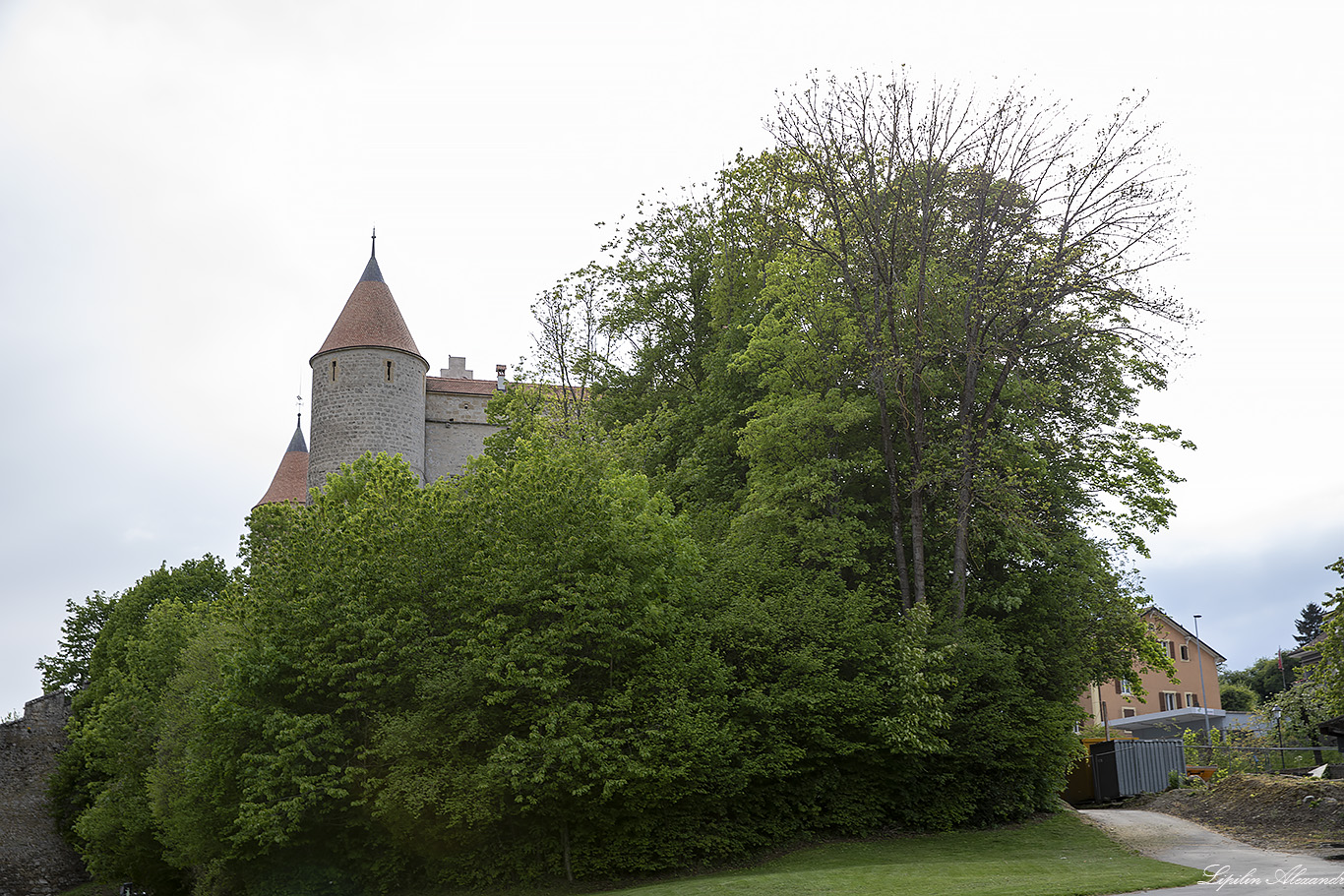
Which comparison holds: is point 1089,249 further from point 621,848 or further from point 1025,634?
point 621,848

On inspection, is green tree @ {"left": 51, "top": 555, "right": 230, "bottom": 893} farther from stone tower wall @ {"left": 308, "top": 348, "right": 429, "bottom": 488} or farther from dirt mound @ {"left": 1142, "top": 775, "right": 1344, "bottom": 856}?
dirt mound @ {"left": 1142, "top": 775, "right": 1344, "bottom": 856}

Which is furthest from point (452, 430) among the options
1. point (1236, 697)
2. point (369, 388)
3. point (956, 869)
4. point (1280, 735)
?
point (1236, 697)

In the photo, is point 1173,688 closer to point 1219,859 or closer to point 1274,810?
point 1274,810

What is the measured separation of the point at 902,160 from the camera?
26391mm

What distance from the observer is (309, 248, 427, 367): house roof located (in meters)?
49.7

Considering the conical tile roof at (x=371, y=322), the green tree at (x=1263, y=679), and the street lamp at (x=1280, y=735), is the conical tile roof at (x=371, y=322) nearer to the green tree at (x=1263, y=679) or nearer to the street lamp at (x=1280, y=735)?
the street lamp at (x=1280, y=735)

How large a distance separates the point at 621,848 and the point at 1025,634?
431 inches

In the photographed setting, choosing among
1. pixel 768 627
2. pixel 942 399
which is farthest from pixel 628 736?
pixel 942 399

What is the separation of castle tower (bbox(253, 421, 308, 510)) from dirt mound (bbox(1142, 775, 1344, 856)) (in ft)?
152

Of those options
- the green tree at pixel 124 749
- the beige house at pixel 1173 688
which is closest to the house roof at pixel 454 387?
the green tree at pixel 124 749

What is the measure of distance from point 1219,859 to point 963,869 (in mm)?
3956

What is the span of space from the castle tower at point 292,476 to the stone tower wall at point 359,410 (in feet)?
33.1

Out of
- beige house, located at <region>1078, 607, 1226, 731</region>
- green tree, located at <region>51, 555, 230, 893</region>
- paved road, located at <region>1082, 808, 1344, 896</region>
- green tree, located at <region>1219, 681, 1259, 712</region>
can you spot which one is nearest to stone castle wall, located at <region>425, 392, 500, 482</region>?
green tree, located at <region>51, 555, 230, 893</region>

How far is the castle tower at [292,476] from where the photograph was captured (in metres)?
59.5
